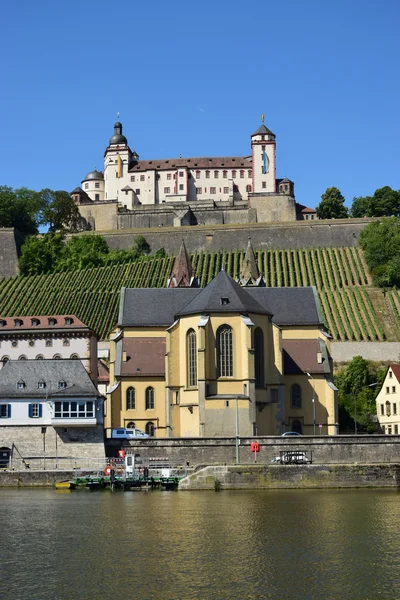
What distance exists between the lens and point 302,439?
7150cm

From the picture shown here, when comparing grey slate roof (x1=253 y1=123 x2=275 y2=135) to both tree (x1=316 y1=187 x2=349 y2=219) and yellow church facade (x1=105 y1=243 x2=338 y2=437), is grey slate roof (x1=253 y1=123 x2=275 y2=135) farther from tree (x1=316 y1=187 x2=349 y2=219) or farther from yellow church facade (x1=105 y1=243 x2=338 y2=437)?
yellow church facade (x1=105 y1=243 x2=338 y2=437)

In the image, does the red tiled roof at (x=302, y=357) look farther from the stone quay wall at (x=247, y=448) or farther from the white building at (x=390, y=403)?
the stone quay wall at (x=247, y=448)

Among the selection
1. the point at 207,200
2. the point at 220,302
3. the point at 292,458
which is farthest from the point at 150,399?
the point at 207,200

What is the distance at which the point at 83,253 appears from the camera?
6476 inches

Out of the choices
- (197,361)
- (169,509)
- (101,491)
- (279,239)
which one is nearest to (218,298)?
(197,361)

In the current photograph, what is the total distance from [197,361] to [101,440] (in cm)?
1089

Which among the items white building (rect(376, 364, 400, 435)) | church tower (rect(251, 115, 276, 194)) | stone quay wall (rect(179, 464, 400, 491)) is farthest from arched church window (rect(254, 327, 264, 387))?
church tower (rect(251, 115, 276, 194))

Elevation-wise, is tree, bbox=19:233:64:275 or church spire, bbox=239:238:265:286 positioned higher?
tree, bbox=19:233:64:275

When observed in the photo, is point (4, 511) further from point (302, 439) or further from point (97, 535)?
point (302, 439)

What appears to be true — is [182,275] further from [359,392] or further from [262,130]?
[262,130]

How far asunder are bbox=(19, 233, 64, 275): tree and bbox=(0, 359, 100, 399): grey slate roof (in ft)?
295

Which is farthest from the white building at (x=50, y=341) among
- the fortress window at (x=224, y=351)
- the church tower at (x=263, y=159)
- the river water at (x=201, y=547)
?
the church tower at (x=263, y=159)

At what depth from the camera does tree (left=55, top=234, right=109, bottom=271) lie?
530 ft

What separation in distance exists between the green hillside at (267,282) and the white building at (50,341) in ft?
78.2
